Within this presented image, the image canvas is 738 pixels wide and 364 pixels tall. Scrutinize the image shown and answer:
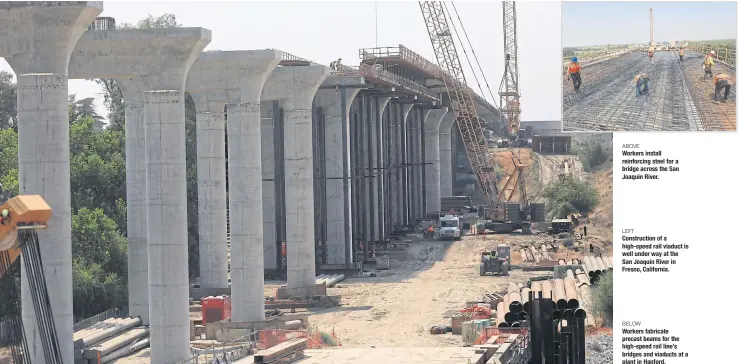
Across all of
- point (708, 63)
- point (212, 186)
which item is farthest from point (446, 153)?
point (708, 63)

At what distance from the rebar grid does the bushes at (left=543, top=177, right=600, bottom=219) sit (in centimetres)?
3230

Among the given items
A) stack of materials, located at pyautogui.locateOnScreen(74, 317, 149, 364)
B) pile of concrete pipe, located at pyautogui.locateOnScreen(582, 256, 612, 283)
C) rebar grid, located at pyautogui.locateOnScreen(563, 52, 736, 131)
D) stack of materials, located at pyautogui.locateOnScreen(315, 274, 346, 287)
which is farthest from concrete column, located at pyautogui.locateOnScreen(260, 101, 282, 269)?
stack of materials, located at pyautogui.locateOnScreen(74, 317, 149, 364)

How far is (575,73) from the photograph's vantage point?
63125 mm

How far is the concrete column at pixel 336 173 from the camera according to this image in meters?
76.1

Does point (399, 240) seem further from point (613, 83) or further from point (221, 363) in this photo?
point (221, 363)

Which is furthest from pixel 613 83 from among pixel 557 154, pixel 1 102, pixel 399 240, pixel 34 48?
pixel 557 154

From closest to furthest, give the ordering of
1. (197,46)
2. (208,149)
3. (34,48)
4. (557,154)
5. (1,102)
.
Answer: (34,48) < (197,46) < (208,149) < (1,102) < (557,154)

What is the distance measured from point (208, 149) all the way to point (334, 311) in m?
8.79

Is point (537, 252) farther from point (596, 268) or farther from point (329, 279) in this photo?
point (596, 268)

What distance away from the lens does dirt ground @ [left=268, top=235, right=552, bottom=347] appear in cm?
5319

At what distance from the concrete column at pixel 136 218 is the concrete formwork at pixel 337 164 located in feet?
76.9

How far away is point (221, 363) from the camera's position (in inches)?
1695

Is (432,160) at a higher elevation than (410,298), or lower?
higher

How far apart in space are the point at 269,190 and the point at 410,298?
13.1 metres
